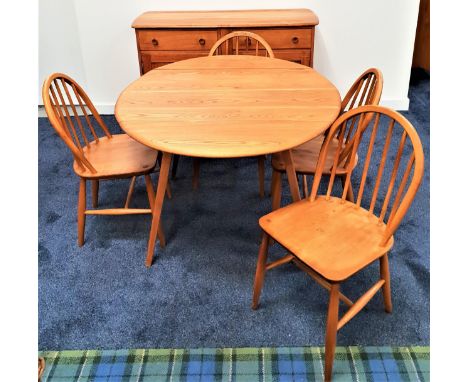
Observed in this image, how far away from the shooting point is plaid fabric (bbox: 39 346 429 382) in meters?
1.55

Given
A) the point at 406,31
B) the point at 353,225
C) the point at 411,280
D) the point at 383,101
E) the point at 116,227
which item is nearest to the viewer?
the point at 353,225

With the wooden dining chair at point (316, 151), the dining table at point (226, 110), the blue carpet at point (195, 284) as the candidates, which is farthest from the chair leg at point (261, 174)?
the dining table at point (226, 110)

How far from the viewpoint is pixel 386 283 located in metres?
1.67

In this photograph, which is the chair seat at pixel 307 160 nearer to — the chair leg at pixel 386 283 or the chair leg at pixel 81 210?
the chair leg at pixel 386 283

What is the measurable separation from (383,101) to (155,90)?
2.08 metres

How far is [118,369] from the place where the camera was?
1.59 meters

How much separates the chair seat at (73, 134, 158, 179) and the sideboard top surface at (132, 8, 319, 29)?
1.00 meters

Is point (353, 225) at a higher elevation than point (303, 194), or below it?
higher

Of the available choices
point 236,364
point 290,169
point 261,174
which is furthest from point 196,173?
point 236,364

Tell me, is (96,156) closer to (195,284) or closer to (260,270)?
(195,284)

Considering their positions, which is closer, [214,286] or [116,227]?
[214,286]

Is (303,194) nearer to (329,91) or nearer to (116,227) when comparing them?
(329,91)

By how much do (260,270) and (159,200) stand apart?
56 centimetres

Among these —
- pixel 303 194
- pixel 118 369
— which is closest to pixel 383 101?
pixel 303 194
